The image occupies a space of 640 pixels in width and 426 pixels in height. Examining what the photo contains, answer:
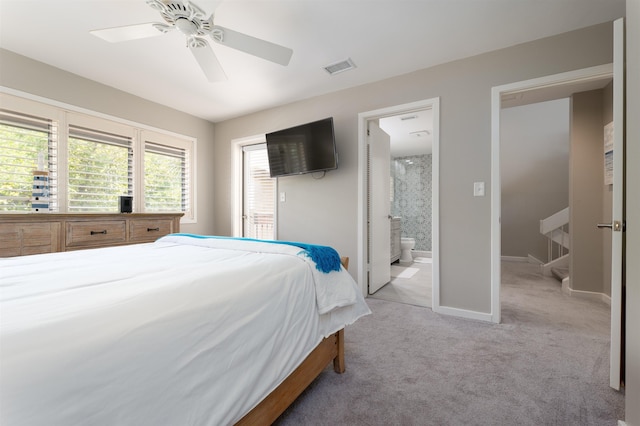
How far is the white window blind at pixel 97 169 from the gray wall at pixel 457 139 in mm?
2273

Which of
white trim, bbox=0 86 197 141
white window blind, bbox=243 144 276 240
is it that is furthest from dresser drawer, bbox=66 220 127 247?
white window blind, bbox=243 144 276 240

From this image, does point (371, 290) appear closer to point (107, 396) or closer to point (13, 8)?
point (107, 396)

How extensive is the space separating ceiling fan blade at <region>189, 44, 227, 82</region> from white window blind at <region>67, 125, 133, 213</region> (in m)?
1.90

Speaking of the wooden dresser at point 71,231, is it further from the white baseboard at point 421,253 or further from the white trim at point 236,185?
the white baseboard at point 421,253

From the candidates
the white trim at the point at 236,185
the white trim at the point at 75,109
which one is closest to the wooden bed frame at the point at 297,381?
the white trim at the point at 236,185

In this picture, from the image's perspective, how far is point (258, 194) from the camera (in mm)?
4297

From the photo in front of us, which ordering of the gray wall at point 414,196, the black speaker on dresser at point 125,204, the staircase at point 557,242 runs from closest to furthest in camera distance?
the black speaker on dresser at point 125,204 < the staircase at point 557,242 < the gray wall at point 414,196

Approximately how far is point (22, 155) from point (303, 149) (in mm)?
2762

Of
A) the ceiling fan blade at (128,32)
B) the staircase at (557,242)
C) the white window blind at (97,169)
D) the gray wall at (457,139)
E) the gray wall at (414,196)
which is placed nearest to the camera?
the ceiling fan blade at (128,32)

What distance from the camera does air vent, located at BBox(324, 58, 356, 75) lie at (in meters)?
2.73

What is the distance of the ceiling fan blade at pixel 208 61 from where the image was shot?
193 cm

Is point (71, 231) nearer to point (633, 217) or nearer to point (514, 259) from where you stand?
point (633, 217)

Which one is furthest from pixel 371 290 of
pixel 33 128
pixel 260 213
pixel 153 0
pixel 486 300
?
pixel 33 128

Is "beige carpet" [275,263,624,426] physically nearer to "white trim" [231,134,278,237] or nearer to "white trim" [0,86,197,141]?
"white trim" [231,134,278,237]
